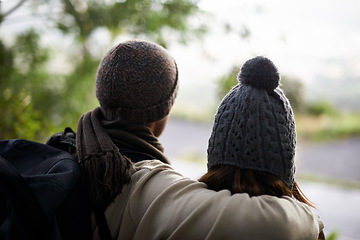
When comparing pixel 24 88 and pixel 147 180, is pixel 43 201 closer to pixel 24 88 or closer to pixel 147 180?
pixel 147 180

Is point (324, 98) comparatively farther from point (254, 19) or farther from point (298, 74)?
point (254, 19)

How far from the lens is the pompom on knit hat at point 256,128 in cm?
115

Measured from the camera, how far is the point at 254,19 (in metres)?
2.85

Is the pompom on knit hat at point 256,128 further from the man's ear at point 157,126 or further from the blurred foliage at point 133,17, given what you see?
the blurred foliage at point 133,17

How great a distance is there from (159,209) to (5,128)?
2.82m

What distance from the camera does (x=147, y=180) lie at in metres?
1.23

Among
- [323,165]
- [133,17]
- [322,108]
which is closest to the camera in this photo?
[133,17]

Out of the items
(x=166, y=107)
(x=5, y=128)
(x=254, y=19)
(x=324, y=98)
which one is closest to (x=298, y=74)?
(x=324, y=98)

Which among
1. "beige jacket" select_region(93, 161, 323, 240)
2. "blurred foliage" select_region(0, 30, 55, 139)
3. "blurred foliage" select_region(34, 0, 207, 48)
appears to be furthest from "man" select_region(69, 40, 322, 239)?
"blurred foliage" select_region(0, 30, 55, 139)

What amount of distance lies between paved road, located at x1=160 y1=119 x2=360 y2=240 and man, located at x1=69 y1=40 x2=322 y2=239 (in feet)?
17.1

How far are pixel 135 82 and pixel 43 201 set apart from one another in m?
0.58

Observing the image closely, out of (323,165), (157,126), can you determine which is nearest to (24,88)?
(157,126)

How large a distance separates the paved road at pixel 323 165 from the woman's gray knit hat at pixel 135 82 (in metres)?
5.22

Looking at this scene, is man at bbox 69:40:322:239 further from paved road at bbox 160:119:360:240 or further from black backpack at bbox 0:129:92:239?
paved road at bbox 160:119:360:240
